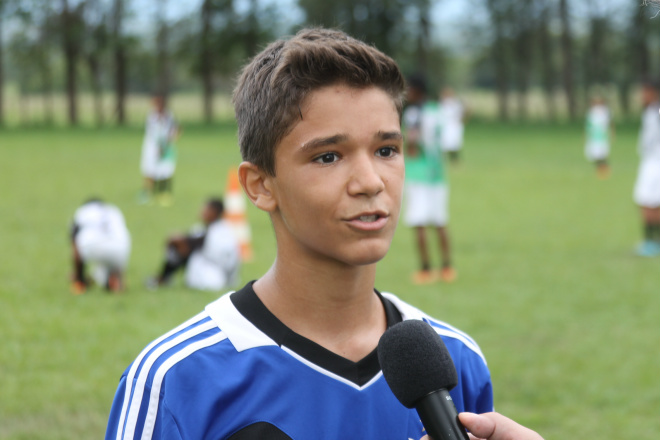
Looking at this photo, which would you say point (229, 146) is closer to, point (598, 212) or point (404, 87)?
point (598, 212)

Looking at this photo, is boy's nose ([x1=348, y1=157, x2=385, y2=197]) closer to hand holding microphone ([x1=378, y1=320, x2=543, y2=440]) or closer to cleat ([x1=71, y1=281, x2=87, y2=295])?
hand holding microphone ([x1=378, y1=320, x2=543, y2=440])

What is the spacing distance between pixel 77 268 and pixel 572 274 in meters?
5.65

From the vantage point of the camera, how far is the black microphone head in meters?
1.62

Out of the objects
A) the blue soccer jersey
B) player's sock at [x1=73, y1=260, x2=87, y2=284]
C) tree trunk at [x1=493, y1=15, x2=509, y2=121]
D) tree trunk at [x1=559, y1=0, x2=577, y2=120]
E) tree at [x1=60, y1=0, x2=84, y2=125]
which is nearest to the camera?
the blue soccer jersey

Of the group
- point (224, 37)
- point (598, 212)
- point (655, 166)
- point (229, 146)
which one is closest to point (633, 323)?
point (655, 166)

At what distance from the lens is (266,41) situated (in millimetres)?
46219

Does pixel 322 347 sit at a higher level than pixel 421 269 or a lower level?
higher

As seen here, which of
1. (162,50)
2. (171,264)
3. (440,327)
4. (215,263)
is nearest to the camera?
(440,327)

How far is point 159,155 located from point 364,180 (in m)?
15.8

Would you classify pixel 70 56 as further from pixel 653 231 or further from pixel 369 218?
pixel 369 218

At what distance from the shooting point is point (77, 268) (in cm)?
906

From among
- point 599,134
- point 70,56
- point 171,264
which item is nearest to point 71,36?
point 70,56

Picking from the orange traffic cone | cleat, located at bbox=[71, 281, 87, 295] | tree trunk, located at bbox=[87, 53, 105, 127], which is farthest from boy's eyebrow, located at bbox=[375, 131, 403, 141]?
tree trunk, located at bbox=[87, 53, 105, 127]

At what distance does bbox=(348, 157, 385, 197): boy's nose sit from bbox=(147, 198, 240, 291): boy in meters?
7.45
